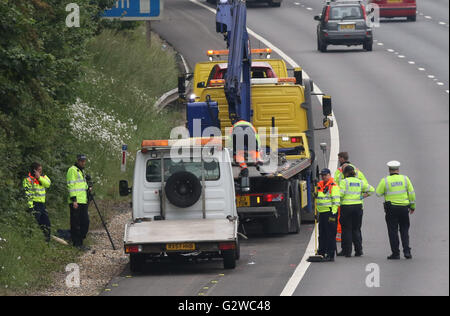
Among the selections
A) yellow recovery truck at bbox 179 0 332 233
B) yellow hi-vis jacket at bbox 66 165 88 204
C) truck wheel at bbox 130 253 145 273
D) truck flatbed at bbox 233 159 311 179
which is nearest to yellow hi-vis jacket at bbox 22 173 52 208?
yellow hi-vis jacket at bbox 66 165 88 204

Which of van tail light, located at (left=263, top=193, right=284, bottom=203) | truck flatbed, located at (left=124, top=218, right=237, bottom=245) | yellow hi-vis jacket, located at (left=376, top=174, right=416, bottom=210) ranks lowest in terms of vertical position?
van tail light, located at (left=263, top=193, right=284, bottom=203)

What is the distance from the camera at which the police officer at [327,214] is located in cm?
2017

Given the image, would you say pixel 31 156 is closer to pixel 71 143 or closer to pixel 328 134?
pixel 71 143

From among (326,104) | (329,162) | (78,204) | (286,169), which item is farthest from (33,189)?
(329,162)

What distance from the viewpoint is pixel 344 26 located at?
148 ft

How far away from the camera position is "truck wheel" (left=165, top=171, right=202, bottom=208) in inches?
790

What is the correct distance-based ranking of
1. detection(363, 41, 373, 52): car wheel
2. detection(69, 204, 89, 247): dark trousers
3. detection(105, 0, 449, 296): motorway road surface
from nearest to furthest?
detection(105, 0, 449, 296): motorway road surface
detection(69, 204, 89, 247): dark trousers
detection(363, 41, 373, 52): car wheel

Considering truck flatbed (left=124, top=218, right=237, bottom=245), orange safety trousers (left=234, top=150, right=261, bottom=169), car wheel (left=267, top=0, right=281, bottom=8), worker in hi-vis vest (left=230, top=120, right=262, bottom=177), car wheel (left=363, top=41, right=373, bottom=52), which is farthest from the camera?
car wheel (left=267, top=0, right=281, bottom=8)

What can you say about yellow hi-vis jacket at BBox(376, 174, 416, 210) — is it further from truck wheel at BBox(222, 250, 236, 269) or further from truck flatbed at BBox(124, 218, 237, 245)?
truck wheel at BBox(222, 250, 236, 269)

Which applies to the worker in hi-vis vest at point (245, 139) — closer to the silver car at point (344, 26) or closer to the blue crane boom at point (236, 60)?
the blue crane boom at point (236, 60)

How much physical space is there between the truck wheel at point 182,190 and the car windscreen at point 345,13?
85.2 ft

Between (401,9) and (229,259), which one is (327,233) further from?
(401,9)

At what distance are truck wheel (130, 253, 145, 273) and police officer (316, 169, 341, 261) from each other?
304 cm

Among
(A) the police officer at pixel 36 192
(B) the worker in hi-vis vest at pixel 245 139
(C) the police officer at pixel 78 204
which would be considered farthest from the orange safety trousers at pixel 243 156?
(A) the police officer at pixel 36 192
